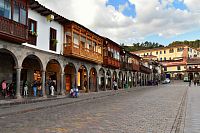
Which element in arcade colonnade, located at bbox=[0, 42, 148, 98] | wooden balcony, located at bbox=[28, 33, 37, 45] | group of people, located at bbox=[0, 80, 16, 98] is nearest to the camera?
arcade colonnade, located at bbox=[0, 42, 148, 98]

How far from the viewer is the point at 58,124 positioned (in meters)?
10.4

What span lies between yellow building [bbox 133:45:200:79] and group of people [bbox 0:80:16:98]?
8812 centimetres

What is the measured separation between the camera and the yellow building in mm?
103688

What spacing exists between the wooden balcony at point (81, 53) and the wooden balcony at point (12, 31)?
739 centimetres

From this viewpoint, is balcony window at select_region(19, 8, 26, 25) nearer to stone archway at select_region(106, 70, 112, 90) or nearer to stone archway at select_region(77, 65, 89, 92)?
stone archway at select_region(77, 65, 89, 92)

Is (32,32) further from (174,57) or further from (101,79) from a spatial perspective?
(174,57)

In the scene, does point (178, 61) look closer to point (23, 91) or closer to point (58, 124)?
point (23, 91)

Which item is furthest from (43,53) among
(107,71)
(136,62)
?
(136,62)

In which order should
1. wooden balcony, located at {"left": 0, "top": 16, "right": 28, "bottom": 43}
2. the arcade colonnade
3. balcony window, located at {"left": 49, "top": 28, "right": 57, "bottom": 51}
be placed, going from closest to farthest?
wooden balcony, located at {"left": 0, "top": 16, "right": 28, "bottom": 43} → the arcade colonnade → balcony window, located at {"left": 49, "top": 28, "right": 57, "bottom": 51}

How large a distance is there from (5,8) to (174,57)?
100m

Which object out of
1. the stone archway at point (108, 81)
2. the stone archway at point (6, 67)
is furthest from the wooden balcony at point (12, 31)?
the stone archway at point (108, 81)

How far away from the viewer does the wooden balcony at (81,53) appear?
89.1 feet

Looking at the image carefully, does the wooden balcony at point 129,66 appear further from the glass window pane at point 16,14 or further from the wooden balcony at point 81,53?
the glass window pane at point 16,14

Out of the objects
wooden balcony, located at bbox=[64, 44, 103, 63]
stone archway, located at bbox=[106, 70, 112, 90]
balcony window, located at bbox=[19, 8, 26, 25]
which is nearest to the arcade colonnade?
stone archway, located at bbox=[106, 70, 112, 90]
